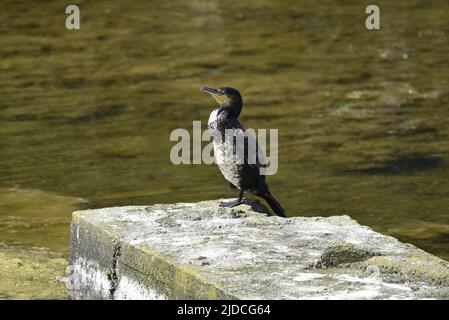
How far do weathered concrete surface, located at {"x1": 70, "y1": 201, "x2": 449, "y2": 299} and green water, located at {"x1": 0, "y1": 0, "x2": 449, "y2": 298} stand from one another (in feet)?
6.04

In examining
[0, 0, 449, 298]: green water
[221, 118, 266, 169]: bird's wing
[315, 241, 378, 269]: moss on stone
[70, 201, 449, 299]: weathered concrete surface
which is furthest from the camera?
[0, 0, 449, 298]: green water

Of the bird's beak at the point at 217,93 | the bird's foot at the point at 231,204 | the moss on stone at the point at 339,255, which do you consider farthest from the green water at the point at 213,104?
the moss on stone at the point at 339,255

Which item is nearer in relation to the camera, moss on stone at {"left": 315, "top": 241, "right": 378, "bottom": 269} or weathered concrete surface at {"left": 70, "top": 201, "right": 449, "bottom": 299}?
weathered concrete surface at {"left": 70, "top": 201, "right": 449, "bottom": 299}

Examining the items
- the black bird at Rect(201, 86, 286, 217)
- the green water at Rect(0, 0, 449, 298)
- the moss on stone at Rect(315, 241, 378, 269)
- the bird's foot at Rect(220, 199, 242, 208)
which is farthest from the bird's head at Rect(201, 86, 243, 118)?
the green water at Rect(0, 0, 449, 298)

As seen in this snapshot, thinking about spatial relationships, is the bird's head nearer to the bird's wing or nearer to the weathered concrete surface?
the bird's wing

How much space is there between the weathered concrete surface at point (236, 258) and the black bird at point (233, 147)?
0.48 ft

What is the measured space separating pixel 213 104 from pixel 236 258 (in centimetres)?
748

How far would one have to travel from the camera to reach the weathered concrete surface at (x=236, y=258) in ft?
19.5

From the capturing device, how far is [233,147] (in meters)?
7.32

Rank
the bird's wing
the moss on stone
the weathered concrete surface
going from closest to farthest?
the weathered concrete surface < the moss on stone < the bird's wing

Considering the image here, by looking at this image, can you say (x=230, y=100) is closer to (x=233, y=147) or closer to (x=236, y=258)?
(x=233, y=147)

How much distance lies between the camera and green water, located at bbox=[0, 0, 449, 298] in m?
10.5

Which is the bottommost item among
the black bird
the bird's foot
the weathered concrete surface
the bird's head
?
the weathered concrete surface
